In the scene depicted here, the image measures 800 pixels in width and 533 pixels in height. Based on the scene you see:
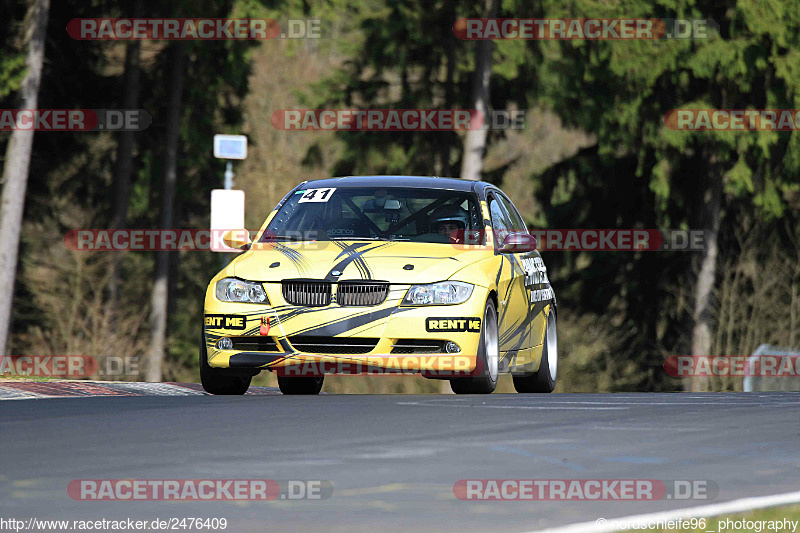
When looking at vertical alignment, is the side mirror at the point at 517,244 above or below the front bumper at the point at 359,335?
above

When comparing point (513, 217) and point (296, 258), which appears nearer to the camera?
point (296, 258)

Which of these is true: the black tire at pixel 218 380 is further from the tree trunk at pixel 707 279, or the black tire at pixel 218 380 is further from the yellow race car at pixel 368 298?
the tree trunk at pixel 707 279

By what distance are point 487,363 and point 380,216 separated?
5.38 feet

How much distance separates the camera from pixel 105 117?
128 feet

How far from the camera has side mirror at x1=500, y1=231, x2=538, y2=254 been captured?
540 inches

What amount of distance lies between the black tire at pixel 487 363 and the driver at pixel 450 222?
0.81 meters

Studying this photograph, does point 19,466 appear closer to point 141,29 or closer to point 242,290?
point 242,290

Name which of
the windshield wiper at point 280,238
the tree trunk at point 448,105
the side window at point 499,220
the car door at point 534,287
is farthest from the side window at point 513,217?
the tree trunk at point 448,105

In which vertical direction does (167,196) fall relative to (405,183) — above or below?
above

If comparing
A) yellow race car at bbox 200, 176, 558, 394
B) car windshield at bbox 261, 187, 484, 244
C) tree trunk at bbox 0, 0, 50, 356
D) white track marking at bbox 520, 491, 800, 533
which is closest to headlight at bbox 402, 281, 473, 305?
yellow race car at bbox 200, 176, 558, 394

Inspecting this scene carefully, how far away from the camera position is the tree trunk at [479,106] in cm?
3111

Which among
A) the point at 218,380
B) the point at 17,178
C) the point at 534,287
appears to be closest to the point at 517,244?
the point at 534,287

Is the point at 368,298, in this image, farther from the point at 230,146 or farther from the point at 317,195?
the point at 230,146

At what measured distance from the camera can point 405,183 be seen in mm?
14281
